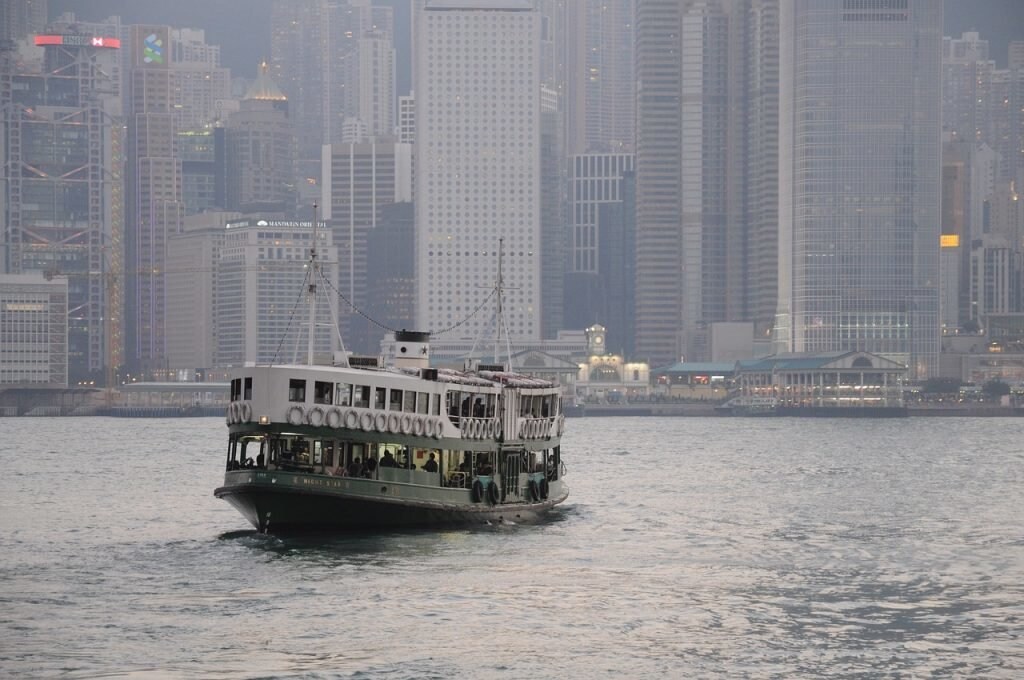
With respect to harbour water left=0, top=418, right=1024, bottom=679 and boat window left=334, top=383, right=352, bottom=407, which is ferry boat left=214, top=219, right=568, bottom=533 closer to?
boat window left=334, top=383, right=352, bottom=407

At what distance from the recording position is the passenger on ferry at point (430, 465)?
239 ft

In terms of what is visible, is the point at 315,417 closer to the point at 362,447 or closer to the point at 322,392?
the point at 322,392

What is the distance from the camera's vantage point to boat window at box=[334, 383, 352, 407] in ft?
228

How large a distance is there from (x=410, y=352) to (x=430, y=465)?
25.5 ft

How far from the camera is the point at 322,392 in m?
69.2

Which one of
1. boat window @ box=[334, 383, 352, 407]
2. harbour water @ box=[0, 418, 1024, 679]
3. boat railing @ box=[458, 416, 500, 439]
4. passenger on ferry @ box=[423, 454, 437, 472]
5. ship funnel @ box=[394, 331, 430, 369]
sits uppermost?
ship funnel @ box=[394, 331, 430, 369]

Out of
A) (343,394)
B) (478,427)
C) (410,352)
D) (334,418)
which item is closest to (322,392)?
(343,394)

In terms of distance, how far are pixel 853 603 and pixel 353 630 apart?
1467 centimetres

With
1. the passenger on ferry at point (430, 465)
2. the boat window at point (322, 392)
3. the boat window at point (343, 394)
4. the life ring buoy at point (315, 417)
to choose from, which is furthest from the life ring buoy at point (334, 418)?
the passenger on ferry at point (430, 465)

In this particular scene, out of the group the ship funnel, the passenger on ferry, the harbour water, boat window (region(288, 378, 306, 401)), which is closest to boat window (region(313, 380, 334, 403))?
boat window (region(288, 378, 306, 401))

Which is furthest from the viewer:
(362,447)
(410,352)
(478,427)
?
(410,352)

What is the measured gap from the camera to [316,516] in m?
69.7

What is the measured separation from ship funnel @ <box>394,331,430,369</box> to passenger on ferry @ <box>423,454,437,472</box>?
6.70 metres

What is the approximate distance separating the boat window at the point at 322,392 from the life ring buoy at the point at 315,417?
479mm
